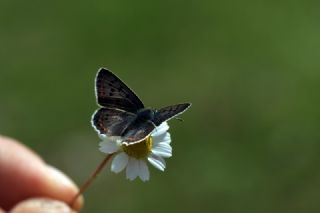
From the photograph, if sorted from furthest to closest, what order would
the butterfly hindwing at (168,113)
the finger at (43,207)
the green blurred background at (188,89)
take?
the green blurred background at (188,89), the finger at (43,207), the butterfly hindwing at (168,113)

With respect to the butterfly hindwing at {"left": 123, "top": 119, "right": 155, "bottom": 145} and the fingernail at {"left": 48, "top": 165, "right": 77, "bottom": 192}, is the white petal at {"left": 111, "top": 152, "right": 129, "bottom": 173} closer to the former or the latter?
the butterfly hindwing at {"left": 123, "top": 119, "right": 155, "bottom": 145}

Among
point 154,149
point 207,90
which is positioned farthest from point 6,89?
point 154,149

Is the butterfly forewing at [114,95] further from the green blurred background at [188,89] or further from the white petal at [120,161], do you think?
the green blurred background at [188,89]

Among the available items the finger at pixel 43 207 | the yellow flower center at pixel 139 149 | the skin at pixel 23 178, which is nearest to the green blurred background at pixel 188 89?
the skin at pixel 23 178

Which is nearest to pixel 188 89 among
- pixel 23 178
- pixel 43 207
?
pixel 23 178

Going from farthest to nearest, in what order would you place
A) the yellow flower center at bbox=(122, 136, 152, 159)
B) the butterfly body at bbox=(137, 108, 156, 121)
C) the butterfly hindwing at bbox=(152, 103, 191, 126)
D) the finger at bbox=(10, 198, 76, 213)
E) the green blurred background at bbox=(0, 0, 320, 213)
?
1. the green blurred background at bbox=(0, 0, 320, 213)
2. the finger at bbox=(10, 198, 76, 213)
3. the yellow flower center at bbox=(122, 136, 152, 159)
4. the butterfly body at bbox=(137, 108, 156, 121)
5. the butterfly hindwing at bbox=(152, 103, 191, 126)

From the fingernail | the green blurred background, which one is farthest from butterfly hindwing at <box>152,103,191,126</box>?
the green blurred background

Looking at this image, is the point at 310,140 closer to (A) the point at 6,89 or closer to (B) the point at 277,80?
(B) the point at 277,80
